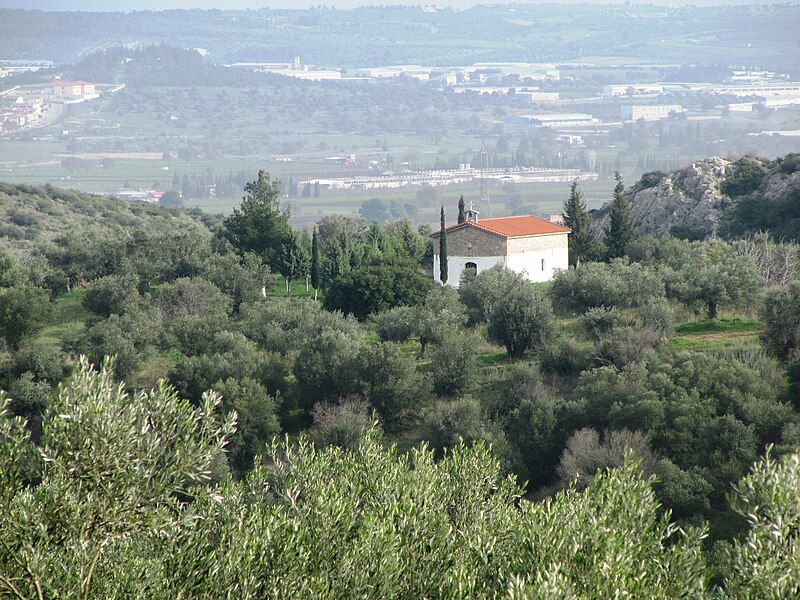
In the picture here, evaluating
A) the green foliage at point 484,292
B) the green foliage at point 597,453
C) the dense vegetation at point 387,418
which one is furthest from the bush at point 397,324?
the green foliage at point 597,453

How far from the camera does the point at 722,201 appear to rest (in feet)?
202

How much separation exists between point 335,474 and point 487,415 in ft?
43.6

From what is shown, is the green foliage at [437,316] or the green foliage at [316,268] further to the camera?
the green foliage at [316,268]

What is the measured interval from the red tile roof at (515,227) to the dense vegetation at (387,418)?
3.19 m

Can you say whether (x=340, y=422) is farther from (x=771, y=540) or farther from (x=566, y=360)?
(x=771, y=540)

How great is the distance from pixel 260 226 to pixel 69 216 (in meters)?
36.1

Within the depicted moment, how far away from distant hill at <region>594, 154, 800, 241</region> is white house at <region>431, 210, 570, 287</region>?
1125 cm

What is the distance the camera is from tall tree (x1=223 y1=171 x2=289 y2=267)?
46719mm

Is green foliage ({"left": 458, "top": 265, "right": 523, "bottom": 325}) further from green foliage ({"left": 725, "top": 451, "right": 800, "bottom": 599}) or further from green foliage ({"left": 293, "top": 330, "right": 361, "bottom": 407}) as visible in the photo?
green foliage ({"left": 725, "top": 451, "right": 800, "bottom": 599})

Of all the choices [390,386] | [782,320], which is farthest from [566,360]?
[782,320]

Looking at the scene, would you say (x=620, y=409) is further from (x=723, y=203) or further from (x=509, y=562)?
(x=723, y=203)

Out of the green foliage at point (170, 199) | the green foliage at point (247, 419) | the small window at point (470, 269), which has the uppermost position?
the small window at point (470, 269)

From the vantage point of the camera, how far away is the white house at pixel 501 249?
144ft

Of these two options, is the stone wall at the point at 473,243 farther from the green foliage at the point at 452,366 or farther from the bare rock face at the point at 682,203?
the bare rock face at the point at 682,203
